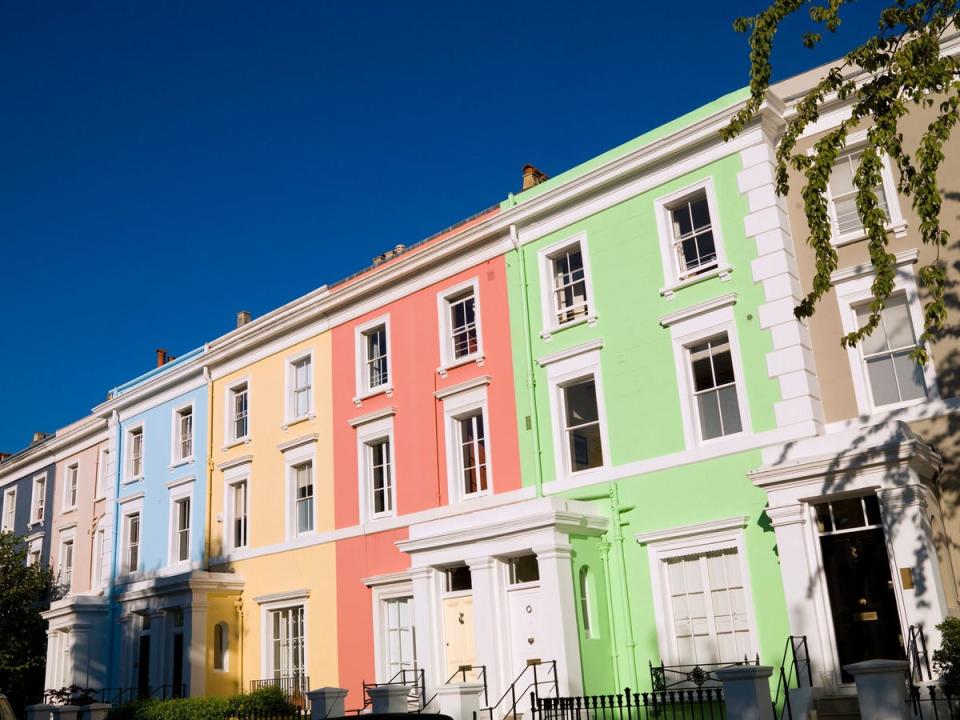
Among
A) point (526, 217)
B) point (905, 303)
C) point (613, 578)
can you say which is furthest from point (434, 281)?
point (905, 303)

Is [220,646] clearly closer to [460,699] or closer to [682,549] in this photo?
[460,699]

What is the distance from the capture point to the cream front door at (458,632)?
19.8 m

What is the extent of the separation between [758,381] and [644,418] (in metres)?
2.43

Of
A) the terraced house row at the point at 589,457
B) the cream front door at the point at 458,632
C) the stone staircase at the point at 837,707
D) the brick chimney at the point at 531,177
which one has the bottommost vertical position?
the stone staircase at the point at 837,707

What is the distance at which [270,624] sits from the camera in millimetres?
25656

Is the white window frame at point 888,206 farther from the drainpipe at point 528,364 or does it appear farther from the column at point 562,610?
the column at point 562,610

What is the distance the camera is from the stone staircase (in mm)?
14391

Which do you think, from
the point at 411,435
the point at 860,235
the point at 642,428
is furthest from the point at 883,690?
the point at 411,435

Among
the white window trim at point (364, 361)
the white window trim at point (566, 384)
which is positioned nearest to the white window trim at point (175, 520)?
the white window trim at point (364, 361)

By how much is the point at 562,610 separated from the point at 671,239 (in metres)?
7.54

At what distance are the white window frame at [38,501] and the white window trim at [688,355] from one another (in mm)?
27359

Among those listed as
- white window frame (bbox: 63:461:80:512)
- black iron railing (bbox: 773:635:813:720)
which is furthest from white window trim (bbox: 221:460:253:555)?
black iron railing (bbox: 773:635:813:720)

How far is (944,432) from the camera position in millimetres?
15961

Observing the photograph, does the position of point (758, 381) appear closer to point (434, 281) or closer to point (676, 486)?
point (676, 486)
